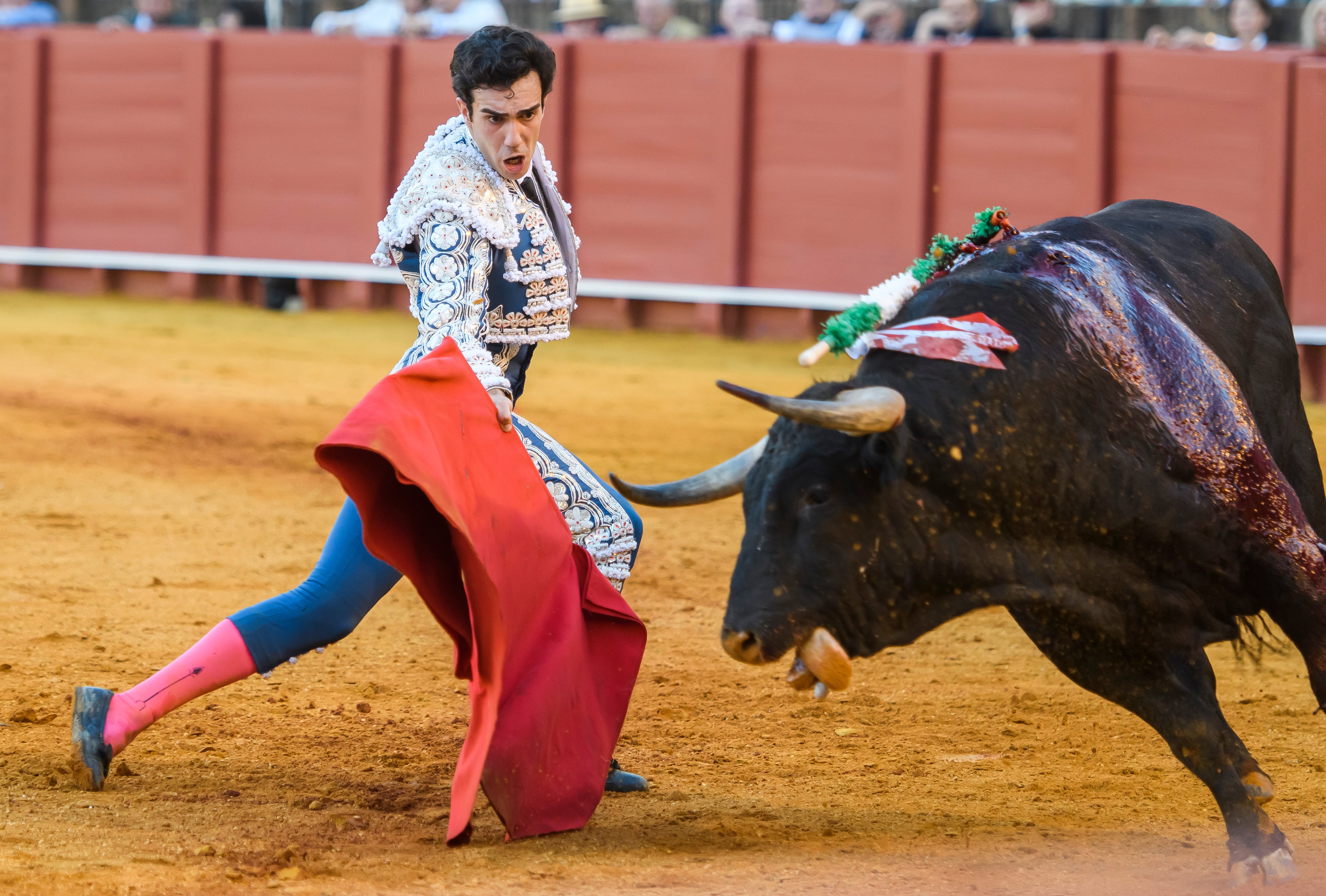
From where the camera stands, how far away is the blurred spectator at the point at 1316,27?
735 centimetres

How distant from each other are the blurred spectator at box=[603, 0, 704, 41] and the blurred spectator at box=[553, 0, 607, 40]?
4.5 inches

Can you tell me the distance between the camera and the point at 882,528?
7.25ft

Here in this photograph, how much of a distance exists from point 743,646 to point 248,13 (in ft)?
32.6

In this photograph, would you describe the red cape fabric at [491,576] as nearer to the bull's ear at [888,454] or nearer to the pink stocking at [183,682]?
the pink stocking at [183,682]

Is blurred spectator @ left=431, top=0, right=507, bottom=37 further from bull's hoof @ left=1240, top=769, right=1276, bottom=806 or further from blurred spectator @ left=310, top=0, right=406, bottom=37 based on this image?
bull's hoof @ left=1240, top=769, right=1276, bottom=806

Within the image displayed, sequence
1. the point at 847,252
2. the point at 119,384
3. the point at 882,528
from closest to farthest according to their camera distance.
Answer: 1. the point at 882,528
2. the point at 119,384
3. the point at 847,252

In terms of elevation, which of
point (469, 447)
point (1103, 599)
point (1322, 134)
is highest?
point (1322, 134)

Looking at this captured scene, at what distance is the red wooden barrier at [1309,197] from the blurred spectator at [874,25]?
225 cm

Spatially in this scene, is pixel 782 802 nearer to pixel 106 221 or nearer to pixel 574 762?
pixel 574 762

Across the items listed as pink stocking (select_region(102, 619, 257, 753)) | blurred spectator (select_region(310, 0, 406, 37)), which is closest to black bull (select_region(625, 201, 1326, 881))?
pink stocking (select_region(102, 619, 257, 753))

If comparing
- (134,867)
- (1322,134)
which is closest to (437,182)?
(134,867)

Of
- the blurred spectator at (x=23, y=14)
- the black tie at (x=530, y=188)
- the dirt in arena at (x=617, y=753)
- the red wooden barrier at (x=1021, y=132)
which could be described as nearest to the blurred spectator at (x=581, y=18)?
the red wooden barrier at (x=1021, y=132)

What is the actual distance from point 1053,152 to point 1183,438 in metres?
6.34

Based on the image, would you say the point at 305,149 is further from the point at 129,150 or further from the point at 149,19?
the point at 149,19
